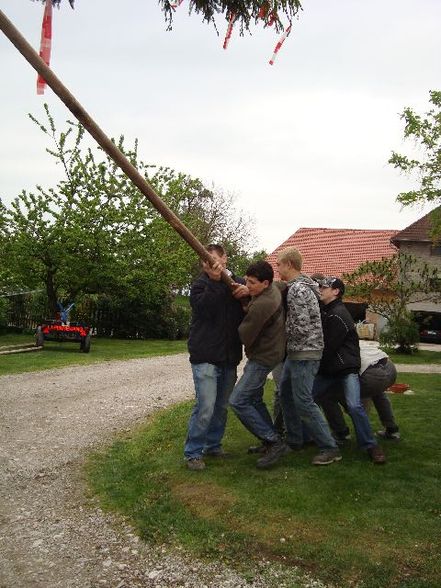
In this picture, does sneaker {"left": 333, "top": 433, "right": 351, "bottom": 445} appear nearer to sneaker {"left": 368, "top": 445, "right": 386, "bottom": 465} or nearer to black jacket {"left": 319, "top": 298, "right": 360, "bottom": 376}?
sneaker {"left": 368, "top": 445, "right": 386, "bottom": 465}

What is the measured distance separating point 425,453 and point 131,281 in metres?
17.3

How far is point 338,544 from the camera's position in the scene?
164 inches

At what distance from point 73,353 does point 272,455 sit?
13.1 m

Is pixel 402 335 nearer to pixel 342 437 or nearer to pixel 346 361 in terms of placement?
pixel 342 437

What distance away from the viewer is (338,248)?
3869 centimetres

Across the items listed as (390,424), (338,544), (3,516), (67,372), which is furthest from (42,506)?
(67,372)

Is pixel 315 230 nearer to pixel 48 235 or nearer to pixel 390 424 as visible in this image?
pixel 48 235

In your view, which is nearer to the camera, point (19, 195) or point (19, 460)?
point (19, 460)

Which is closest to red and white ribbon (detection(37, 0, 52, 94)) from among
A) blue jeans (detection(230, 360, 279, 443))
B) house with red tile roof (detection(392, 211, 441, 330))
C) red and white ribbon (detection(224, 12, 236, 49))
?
red and white ribbon (detection(224, 12, 236, 49))

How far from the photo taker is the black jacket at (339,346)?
19.7ft

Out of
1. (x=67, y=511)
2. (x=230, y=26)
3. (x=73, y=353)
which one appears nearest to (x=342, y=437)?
(x=67, y=511)

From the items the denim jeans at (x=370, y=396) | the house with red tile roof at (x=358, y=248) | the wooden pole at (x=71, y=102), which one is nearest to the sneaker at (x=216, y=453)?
the denim jeans at (x=370, y=396)

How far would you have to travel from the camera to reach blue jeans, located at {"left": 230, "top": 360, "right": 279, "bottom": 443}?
581 centimetres

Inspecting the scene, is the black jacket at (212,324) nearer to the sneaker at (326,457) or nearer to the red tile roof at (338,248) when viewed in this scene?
the sneaker at (326,457)
